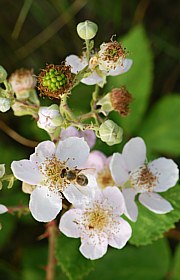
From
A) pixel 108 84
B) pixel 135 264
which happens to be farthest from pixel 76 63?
pixel 135 264

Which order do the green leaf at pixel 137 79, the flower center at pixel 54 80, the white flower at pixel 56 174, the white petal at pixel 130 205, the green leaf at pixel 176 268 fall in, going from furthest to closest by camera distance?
the green leaf at pixel 137 79 < the green leaf at pixel 176 268 < the white petal at pixel 130 205 < the white flower at pixel 56 174 < the flower center at pixel 54 80

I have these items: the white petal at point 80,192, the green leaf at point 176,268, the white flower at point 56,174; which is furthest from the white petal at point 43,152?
the green leaf at point 176,268

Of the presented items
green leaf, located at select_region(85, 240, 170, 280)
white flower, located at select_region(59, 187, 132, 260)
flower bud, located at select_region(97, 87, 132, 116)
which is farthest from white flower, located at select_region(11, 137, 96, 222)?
green leaf, located at select_region(85, 240, 170, 280)

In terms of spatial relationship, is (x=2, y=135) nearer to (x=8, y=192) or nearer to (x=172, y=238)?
(x=8, y=192)

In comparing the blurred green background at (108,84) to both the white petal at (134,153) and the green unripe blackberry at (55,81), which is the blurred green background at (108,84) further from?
the green unripe blackberry at (55,81)

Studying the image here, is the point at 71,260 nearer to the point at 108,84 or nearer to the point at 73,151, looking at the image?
the point at 73,151

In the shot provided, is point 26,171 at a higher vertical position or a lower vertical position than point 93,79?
lower

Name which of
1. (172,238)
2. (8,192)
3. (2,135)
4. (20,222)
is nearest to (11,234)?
(20,222)

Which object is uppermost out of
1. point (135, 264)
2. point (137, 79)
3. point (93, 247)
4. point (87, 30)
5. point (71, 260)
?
point (87, 30)
